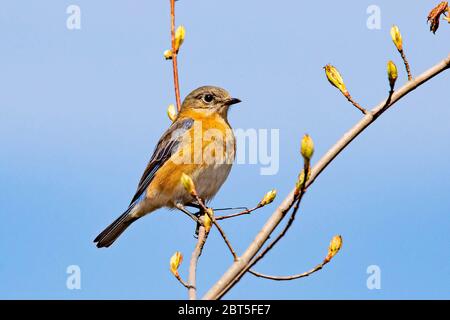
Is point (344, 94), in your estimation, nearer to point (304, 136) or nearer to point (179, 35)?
point (304, 136)

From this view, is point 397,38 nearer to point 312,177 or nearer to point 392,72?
point 392,72

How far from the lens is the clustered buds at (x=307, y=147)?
367 centimetres

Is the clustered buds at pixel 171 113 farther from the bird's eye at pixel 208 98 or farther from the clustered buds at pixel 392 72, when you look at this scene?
the clustered buds at pixel 392 72

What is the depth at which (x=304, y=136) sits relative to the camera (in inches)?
146

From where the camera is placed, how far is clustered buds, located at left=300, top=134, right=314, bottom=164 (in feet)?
12.0

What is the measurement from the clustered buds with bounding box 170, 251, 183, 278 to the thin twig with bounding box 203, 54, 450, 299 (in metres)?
1.15

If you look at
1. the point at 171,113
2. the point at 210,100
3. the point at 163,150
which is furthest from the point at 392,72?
the point at 210,100

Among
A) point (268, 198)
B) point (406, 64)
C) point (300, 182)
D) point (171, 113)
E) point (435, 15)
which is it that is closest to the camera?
point (300, 182)

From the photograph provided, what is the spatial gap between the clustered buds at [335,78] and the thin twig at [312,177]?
1.60 ft

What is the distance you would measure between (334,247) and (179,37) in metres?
2.28

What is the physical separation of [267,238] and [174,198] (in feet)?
13.7

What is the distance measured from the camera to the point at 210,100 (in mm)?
8703

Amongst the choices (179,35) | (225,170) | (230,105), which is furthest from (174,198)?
(179,35)

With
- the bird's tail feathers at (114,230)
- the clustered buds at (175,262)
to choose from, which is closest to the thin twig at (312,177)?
the clustered buds at (175,262)
